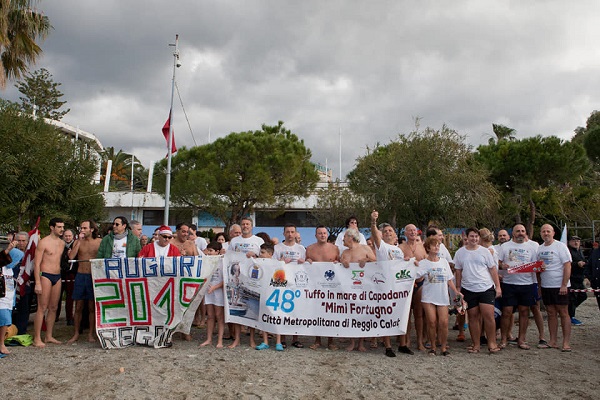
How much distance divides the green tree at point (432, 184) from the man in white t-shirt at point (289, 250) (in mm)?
11848

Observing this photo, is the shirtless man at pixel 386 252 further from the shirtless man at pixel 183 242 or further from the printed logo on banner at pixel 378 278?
the shirtless man at pixel 183 242

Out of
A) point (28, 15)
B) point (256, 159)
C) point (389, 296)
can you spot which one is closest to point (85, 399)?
point (389, 296)

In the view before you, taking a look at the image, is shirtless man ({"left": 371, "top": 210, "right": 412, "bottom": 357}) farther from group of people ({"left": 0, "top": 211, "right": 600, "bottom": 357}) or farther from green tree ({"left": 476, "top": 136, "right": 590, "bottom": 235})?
green tree ({"left": 476, "top": 136, "right": 590, "bottom": 235})

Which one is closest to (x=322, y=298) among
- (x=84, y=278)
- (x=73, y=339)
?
(x=84, y=278)

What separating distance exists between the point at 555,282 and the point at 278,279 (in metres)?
4.08

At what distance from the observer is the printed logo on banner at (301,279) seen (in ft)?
22.8

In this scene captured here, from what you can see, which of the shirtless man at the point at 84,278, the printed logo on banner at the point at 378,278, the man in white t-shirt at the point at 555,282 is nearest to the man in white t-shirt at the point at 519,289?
the man in white t-shirt at the point at 555,282

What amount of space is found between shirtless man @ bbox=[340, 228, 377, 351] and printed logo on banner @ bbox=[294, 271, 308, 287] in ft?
1.91

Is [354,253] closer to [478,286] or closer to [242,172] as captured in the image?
[478,286]

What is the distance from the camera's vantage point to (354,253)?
22.7 ft

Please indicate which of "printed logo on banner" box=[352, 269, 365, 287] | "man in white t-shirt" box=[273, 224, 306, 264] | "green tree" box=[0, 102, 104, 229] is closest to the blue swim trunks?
"man in white t-shirt" box=[273, 224, 306, 264]

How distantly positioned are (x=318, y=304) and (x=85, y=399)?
3279mm

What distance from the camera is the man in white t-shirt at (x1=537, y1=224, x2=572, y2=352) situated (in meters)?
7.00

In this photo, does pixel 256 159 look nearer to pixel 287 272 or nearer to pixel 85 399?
pixel 287 272
